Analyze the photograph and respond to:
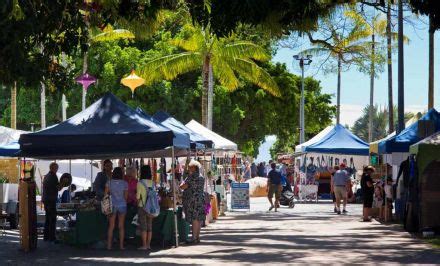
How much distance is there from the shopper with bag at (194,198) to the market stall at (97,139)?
411 millimetres

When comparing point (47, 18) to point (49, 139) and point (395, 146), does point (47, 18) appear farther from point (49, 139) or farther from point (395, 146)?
point (395, 146)

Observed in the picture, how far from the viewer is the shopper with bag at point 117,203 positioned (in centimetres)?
1761

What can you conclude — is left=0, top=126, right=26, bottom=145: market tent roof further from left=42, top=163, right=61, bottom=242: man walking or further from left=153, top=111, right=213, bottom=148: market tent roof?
left=42, top=163, right=61, bottom=242: man walking

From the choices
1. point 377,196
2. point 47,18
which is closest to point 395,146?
point 377,196

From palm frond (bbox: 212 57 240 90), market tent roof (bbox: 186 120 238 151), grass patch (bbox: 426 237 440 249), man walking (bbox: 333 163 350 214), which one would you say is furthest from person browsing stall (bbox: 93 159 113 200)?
palm frond (bbox: 212 57 240 90)

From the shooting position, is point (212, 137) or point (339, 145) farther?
point (339, 145)

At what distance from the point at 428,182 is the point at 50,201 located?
8037 millimetres

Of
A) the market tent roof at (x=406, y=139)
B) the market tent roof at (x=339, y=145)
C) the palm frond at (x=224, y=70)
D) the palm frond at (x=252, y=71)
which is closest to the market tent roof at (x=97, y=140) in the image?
the market tent roof at (x=406, y=139)

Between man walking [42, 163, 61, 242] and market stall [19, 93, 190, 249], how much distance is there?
91 cm

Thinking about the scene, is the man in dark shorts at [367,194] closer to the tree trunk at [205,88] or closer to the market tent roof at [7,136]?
the market tent roof at [7,136]

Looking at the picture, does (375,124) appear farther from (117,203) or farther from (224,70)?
(117,203)

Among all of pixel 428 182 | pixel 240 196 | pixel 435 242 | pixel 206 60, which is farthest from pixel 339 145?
pixel 435 242

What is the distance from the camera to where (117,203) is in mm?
17672

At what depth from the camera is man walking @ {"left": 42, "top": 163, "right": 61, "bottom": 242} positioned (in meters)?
19.4
